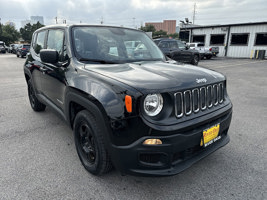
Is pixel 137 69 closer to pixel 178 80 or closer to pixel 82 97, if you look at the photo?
pixel 178 80

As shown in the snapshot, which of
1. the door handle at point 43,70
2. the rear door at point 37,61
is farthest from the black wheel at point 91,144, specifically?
the rear door at point 37,61

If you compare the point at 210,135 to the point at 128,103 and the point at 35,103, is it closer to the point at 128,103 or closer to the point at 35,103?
the point at 128,103

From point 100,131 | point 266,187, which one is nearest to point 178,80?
point 100,131

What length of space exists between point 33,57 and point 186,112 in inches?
132

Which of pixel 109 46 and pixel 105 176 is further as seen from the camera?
pixel 109 46

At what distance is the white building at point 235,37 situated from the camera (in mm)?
22461

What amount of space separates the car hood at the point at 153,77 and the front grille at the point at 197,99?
7 centimetres

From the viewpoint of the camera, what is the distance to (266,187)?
Answer: 2277 millimetres

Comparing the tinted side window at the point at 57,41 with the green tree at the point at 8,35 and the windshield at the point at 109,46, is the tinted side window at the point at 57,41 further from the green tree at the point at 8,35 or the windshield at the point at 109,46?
the green tree at the point at 8,35

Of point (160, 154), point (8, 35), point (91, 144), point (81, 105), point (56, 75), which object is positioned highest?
point (8, 35)

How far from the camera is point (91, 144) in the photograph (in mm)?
2410

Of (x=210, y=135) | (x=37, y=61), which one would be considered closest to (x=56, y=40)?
(x=37, y=61)

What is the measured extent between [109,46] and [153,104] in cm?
139

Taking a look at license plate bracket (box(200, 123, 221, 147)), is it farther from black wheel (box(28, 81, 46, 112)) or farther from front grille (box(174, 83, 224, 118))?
black wheel (box(28, 81, 46, 112))
